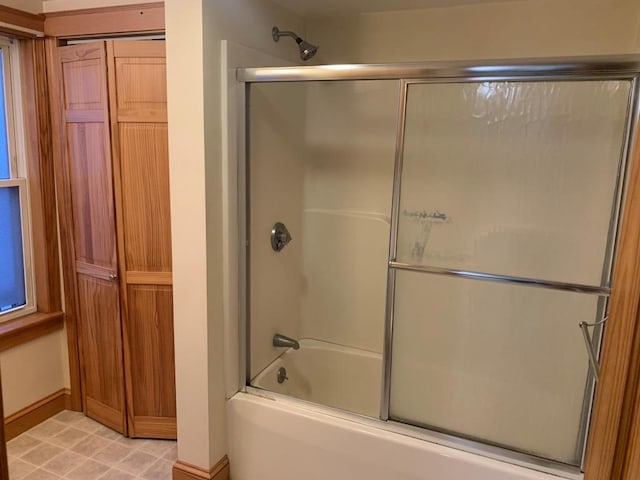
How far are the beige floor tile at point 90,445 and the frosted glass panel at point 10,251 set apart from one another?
0.78 metres

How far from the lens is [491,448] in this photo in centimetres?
187

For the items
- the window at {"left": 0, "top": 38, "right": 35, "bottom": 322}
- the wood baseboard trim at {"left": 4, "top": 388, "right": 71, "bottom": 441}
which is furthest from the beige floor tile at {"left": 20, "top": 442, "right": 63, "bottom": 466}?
the window at {"left": 0, "top": 38, "right": 35, "bottom": 322}

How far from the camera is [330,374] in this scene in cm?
270

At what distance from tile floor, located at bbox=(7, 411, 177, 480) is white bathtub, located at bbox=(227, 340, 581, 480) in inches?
17.7

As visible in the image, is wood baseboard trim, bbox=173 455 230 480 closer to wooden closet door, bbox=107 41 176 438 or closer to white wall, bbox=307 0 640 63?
wooden closet door, bbox=107 41 176 438

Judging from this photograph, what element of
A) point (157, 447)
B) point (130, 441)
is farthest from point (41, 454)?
point (157, 447)

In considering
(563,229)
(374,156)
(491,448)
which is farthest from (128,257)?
(563,229)

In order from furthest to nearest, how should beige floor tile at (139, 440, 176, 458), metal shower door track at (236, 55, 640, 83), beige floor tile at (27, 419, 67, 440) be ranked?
beige floor tile at (27, 419, 67, 440)
beige floor tile at (139, 440, 176, 458)
metal shower door track at (236, 55, 640, 83)

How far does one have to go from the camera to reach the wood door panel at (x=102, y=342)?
2455mm

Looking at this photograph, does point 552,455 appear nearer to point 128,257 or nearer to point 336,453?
point 336,453

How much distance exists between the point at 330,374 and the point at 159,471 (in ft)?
3.16

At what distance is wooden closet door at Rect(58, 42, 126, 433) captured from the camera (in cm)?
231

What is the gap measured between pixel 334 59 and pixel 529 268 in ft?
4.60

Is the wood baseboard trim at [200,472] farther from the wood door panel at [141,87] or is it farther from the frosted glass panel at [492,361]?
the wood door panel at [141,87]
